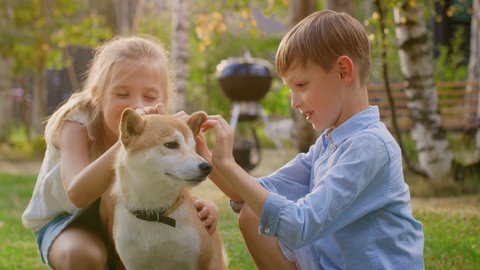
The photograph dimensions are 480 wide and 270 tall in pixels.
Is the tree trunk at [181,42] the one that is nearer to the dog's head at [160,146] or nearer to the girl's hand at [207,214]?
the girl's hand at [207,214]

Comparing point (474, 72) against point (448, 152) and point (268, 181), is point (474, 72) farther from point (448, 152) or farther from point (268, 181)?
point (268, 181)

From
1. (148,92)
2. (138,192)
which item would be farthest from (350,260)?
(148,92)

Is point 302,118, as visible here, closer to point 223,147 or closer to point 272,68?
point 223,147

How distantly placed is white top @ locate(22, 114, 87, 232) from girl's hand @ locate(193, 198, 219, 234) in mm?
645

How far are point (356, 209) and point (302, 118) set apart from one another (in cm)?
460

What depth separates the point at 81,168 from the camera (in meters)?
2.80

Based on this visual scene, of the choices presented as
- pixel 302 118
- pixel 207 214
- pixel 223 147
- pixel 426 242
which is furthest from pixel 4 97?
pixel 223 147

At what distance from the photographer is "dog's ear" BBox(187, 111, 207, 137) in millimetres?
2471

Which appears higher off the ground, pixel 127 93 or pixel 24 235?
pixel 127 93

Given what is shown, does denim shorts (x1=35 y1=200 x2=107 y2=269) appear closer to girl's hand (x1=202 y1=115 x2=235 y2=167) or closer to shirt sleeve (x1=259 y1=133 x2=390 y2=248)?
girl's hand (x1=202 y1=115 x2=235 y2=167)

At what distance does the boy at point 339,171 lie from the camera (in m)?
2.11

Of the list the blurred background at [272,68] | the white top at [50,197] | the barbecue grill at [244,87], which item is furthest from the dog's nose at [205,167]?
the barbecue grill at [244,87]

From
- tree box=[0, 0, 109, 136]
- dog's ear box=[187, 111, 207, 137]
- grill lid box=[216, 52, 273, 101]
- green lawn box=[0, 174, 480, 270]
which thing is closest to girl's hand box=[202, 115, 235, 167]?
dog's ear box=[187, 111, 207, 137]

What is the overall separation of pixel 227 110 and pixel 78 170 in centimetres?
1083
